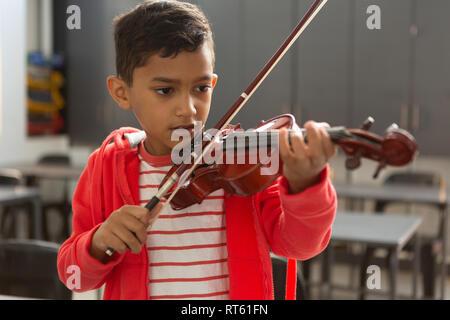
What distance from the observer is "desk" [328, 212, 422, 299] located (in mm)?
2025

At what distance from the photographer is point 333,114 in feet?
12.3

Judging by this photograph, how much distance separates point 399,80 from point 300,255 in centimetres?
307

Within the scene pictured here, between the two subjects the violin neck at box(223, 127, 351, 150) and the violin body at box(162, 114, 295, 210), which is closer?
the violin neck at box(223, 127, 351, 150)

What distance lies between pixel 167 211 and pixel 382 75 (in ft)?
10.0

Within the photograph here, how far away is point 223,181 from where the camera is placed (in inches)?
31.9

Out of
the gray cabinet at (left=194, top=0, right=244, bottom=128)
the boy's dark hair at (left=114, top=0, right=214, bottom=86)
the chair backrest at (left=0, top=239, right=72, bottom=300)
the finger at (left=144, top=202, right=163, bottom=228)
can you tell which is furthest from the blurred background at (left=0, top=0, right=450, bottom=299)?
the finger at (left=144, top=202, right=163, bottom=228)

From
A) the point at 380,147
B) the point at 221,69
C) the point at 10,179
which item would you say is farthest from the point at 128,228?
the point at 10,179

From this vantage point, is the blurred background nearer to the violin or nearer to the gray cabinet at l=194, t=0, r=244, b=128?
the gray cabinet at l=194, t=0, r=244, b=128

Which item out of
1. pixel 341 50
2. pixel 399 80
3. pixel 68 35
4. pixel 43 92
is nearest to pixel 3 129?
pixel 43 92

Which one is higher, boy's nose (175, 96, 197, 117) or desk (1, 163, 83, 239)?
boy's nose (175, 96, 197, 117)

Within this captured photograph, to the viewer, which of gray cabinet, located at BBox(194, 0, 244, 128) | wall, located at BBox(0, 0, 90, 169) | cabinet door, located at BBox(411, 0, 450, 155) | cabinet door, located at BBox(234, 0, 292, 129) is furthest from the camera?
wall, located at BBox(0, 0, 90, 169)

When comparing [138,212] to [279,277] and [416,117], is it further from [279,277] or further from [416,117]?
[416,117]
